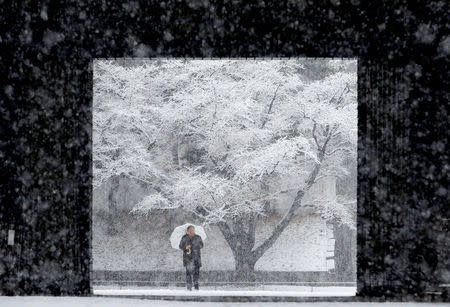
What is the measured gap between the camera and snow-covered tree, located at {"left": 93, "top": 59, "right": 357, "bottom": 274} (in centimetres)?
1659

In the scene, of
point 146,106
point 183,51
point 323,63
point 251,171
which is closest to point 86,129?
point 183,51

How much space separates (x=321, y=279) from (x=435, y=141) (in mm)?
13962

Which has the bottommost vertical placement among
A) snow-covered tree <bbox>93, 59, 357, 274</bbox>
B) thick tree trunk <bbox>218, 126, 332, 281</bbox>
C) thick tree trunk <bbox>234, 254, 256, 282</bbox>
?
thick tree trunk <bbox>234, 254, 256, 282</bbox>

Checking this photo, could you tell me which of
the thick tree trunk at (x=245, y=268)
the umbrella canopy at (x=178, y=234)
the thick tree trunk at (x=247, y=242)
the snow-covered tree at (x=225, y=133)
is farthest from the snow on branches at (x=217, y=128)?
the thick tree trunk at (x=245, y=268)

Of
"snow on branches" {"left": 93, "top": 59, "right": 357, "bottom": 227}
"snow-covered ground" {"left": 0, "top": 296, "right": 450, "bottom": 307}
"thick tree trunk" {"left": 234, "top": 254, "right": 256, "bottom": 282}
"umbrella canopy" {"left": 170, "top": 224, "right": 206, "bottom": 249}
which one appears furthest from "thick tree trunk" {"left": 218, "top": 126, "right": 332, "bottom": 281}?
"snow-covered ground" {"left": 0, "top": 296, "right": 450, "bottom": 307}

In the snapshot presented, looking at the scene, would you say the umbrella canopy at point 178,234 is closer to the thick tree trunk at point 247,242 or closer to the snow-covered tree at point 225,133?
the snow-covered tree at point 225,133

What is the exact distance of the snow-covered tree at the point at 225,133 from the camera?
1659 cm

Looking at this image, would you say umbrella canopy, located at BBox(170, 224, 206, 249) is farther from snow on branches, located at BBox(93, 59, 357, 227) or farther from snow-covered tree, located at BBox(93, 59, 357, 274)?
snow-covered tree, located at BBox(93, 59, 357, 274)

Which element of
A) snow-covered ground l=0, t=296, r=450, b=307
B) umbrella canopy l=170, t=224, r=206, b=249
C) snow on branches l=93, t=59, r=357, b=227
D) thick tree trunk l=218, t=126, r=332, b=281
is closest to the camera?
snow-covered ground l=0, t=296, r=450, b=307

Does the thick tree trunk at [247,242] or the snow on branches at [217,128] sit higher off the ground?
the snow on branches at [217,128]

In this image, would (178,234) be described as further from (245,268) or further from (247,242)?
(245,268)

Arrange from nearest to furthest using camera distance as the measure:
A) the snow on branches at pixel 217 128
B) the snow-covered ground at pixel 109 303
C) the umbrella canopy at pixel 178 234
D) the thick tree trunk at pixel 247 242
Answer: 1. the snow-covered ground at pixel 109 303
2. the snow on branches at pixel 217 128
3. the thick tree trunk at pixel 247 242
4. the umbrella canopy at pixel 178 234

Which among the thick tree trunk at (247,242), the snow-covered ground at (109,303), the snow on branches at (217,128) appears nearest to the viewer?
the snow-covered ground at (109,303)

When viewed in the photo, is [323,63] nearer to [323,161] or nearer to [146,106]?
[323,161]
